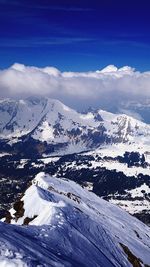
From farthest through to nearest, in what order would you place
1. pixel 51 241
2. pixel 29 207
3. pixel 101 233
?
pixel 29 207 < pixel 101 233 < pixel 51 241

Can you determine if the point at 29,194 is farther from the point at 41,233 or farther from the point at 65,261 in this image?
the point at 65,261

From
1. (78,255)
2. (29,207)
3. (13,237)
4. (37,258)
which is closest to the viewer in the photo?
(37,258)

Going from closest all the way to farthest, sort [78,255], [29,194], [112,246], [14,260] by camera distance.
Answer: [14,260] < [78,255] < [112,246] < [29,194]

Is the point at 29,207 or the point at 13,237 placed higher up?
the point at 13,237

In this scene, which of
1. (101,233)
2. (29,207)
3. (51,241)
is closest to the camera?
(51,241)

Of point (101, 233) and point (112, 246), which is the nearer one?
point (112, 246)

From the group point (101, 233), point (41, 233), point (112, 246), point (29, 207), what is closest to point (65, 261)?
point (41, 233)

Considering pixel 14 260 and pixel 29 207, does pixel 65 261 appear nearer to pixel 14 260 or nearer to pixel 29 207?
pixel 14 260

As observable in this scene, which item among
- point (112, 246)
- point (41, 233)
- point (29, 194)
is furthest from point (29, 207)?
point (41, 233)

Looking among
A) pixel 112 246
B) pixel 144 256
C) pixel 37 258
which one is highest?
pixel 37 258
